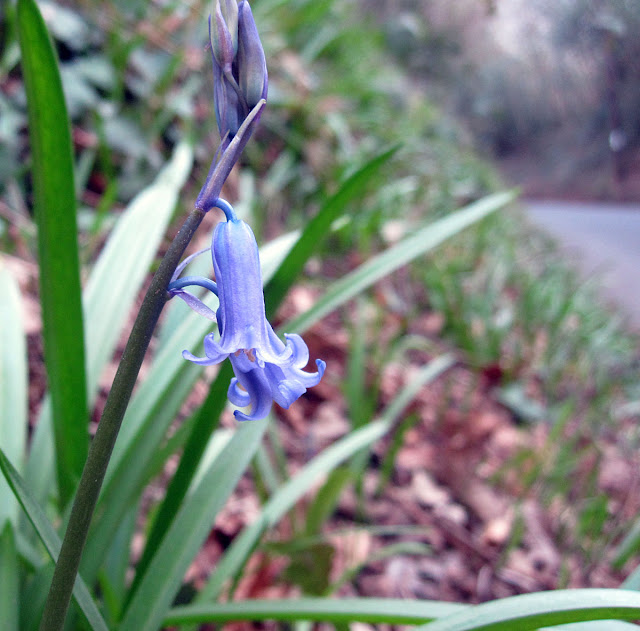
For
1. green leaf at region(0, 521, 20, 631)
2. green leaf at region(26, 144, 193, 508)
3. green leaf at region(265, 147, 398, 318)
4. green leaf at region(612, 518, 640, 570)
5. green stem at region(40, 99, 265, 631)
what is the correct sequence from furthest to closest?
green leaf at region(612, 518, 640, 570)
green leaf at region(26, 144, 193, 508)
green leaf at region(265, 147, 398, 318)
green leaf at region(0, 521, 20, 631)
green stem at region(40, 99, 265, 631)

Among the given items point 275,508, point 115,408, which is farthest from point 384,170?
point 115,408

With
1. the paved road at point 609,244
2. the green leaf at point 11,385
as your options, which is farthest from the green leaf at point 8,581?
the paved road at point 609,244

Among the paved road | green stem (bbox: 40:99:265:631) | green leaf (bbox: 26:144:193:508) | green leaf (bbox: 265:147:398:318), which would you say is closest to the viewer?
green stem (bbox: 40:99:265:631)

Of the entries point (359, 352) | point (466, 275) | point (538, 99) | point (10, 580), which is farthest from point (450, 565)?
point (538, 99)

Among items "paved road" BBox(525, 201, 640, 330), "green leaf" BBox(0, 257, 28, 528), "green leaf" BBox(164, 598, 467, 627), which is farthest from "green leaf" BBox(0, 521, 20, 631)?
"paved road" BBox(525, 201, 640, 330)

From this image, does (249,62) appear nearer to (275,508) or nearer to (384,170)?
(275,508)

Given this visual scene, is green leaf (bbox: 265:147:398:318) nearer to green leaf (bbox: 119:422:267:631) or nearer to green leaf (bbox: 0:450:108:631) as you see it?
green leaf (bbox: 119:422:267:631)
